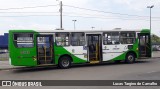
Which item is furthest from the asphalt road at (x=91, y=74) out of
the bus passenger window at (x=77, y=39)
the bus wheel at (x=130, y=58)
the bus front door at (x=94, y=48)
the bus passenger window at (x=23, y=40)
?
the bus wheel at (x=130, y=58)

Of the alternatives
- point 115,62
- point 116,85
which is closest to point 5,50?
point 115,62

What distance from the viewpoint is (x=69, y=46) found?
66.9 feet

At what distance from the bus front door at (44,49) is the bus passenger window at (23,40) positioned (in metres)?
0.55

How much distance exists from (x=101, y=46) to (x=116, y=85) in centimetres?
998

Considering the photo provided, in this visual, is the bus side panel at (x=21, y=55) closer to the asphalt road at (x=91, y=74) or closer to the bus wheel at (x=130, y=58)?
the asphalt road at (x=91, y=74)

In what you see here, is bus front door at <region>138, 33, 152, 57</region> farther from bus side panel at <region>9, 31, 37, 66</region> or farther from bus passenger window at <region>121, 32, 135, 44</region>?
bus side panel at <region>9, 31, 37, 66</region>

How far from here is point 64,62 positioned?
20.2m

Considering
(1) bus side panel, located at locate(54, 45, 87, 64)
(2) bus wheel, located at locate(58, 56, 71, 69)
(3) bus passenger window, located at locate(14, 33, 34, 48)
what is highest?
(3) bus passenger window, located at locate(14, 33, 34, 48)

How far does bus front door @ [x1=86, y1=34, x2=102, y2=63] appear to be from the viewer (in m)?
21.3

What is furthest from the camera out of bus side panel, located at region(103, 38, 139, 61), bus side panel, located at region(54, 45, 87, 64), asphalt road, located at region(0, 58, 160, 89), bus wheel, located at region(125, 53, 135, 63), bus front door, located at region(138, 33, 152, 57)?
bus front door, located at region(138, 33, 152, 57)

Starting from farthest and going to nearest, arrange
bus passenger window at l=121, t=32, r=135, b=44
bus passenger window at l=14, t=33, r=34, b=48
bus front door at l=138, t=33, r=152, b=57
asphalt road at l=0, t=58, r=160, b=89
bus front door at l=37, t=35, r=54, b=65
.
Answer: bus front door at l=138, t=33, r=152, b=57
bus passenger window at l=121, t=32, r=135, b=44
bus front door at l=37, t=35, r=54, b=65
bus passenger window at l=14, t=33, r=34, b=48
asphalt road at l=0, t=58, r=160, b=89

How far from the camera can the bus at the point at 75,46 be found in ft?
61.6

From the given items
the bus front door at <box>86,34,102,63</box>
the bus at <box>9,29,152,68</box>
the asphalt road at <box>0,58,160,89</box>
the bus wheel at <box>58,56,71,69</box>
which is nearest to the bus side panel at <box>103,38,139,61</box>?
the bus at <box>9,29,152,68</box>

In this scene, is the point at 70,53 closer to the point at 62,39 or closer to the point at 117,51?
the point at 62,39
